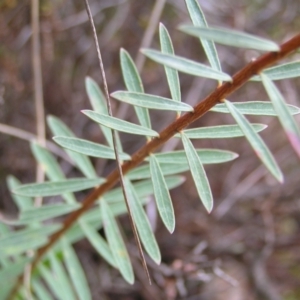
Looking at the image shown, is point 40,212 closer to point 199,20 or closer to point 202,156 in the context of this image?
point 202,156

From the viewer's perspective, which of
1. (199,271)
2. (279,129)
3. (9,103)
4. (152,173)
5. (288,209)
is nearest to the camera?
(152,173)

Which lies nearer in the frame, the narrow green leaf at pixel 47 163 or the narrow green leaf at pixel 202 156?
the narrow green leaf at pixel 202 156

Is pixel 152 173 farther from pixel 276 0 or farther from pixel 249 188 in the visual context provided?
pixel 276 0

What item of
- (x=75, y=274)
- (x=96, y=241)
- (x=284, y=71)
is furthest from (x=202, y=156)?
(x=75, y=274)

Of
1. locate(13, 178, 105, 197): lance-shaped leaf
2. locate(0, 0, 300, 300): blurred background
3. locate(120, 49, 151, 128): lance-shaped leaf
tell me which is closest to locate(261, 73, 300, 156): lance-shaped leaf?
locate(120, 49, 151, 128): lance-shaped leaf

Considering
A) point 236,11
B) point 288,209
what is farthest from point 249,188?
point 236,11

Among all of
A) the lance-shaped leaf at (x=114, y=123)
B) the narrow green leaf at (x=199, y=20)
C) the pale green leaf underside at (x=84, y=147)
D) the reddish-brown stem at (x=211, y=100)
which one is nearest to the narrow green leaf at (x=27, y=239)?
the reddish-brown stem at (x=211, y=100)

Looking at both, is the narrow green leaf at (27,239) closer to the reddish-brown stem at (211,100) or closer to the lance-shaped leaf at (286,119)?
the reddish-brown stem at (211,100)
